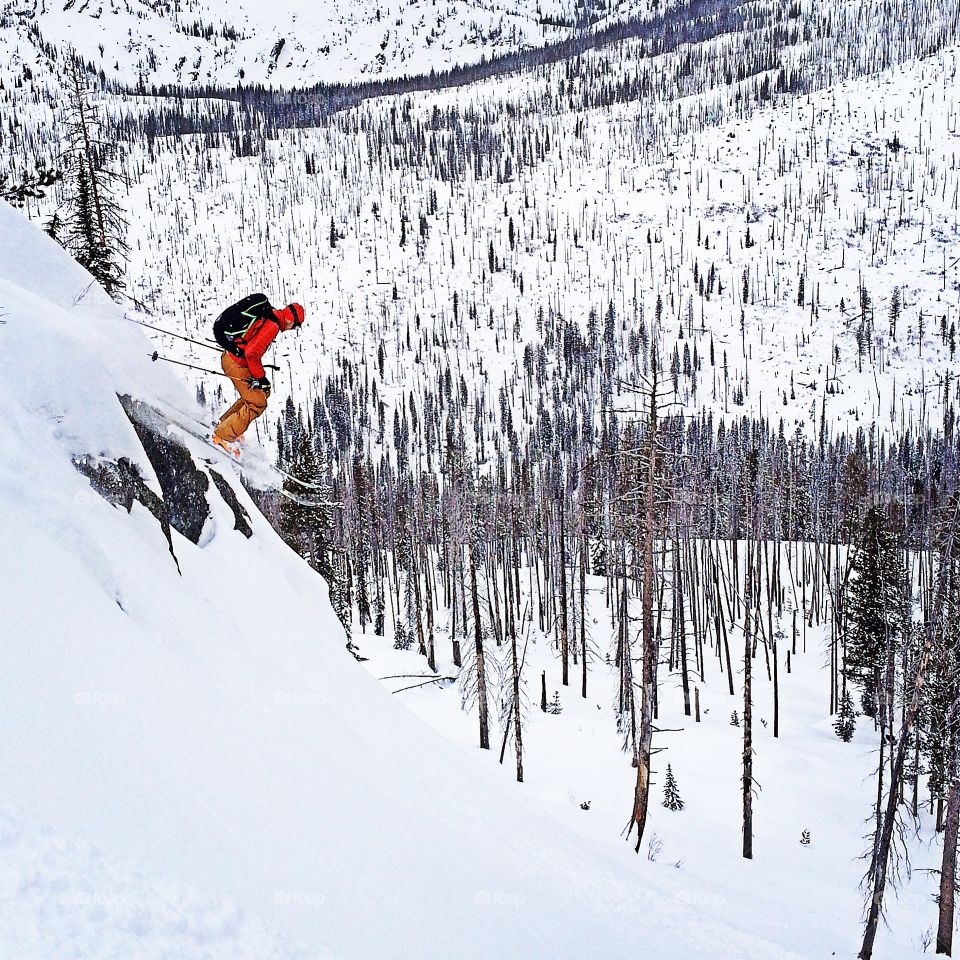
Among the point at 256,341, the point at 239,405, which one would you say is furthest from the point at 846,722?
the point at 256,341

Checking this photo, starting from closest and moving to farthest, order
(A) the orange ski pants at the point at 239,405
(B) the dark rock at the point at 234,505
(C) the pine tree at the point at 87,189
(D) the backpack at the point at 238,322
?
1. (D) the backpack at the point at 238,322
2. (A) the orange ski pants at the point at 239,405
3. (B) the dark rock at the point at 234,505
4. (C) the pine tree at the point at 87,189

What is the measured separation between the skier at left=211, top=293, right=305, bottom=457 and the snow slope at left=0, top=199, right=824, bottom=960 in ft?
5.49

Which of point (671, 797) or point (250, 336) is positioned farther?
point (671, 797)

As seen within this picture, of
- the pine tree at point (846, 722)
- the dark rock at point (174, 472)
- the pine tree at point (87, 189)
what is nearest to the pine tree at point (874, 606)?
the pine tree at point (846, 722)

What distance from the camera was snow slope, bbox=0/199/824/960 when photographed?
13.6ft

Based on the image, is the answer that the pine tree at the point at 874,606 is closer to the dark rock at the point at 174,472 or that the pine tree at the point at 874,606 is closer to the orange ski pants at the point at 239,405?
the orange ski pants at the point at 239,405

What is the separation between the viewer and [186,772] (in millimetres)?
5316

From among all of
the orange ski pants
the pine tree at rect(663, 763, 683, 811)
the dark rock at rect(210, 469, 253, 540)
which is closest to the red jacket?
the orange ski pants

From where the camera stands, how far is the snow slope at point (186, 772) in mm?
4137

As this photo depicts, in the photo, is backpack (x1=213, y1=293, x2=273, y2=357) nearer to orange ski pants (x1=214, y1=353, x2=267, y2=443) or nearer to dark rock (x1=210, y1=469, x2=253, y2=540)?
orange ski pants (x1=214, y1=353, x2=267, y2=443)

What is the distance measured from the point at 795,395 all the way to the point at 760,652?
4839 inches

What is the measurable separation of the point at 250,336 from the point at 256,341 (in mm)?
122

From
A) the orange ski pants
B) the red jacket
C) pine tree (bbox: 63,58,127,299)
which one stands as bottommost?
the orange ski pants

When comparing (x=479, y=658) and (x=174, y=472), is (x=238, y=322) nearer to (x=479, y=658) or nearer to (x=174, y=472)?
(x=174, y=472)
